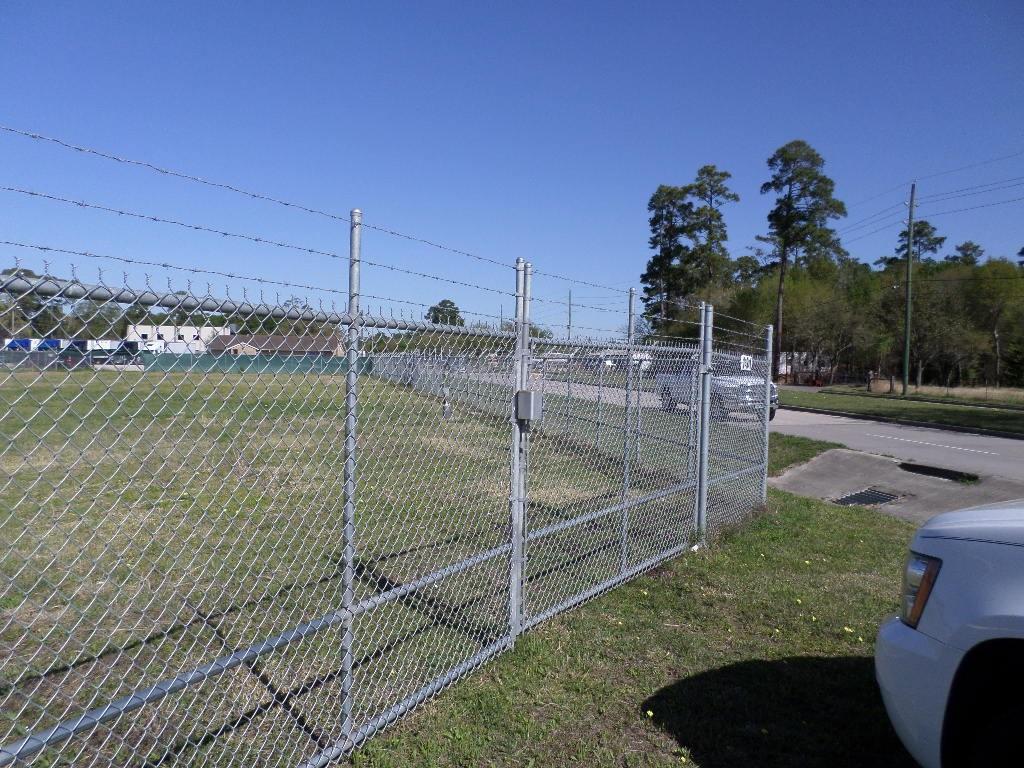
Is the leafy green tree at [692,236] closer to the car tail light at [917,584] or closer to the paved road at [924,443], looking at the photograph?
the paved road at [924,443]

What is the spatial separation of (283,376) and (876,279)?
6085 cm

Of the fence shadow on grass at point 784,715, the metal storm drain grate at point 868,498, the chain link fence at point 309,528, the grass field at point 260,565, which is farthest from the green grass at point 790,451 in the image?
the fence shadow on grass at point 784,715

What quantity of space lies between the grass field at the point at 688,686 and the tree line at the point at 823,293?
120 feet

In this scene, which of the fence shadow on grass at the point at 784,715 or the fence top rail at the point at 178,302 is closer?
the fence top rail at the point at 178,302

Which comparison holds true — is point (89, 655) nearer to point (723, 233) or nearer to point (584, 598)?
point (584, 598)

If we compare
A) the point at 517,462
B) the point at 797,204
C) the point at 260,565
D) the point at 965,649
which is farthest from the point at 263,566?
the point at 797,204

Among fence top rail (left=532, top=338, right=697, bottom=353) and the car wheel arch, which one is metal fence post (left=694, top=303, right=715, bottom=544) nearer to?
fence top rail (left=532, top=338, right=697, bottom=353)

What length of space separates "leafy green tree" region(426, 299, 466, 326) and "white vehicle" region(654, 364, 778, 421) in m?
2.84

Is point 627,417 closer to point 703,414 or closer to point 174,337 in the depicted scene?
point 703,414

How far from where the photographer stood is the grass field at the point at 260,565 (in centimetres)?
276

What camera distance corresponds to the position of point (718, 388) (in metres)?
7.76

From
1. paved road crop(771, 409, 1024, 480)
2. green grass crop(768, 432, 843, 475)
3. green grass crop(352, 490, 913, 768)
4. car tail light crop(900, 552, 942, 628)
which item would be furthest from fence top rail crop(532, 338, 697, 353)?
paved road crop(771, 409, 1024, 480)

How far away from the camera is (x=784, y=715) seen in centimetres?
363

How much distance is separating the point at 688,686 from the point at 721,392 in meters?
4.37
